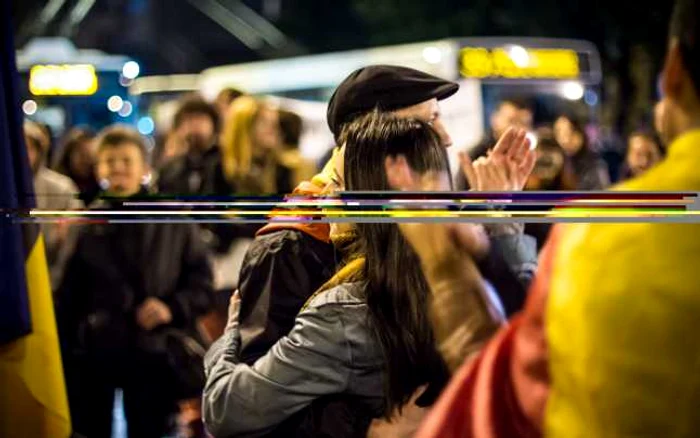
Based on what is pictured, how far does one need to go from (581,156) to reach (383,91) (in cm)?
109

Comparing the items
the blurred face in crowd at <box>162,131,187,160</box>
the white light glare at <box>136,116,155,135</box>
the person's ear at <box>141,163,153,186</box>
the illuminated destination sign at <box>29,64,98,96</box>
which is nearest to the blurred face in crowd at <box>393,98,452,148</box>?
the illuminated destination sign at <box>29,64,98,96</box>

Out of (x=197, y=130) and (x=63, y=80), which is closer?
(x=63, y=80)

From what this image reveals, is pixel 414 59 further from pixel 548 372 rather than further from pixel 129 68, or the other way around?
pixel 548 372

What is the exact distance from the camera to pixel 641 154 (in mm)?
2953

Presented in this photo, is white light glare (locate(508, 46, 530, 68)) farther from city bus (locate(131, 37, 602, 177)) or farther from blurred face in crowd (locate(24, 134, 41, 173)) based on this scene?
blurred face in crowd (locate(24, 134, 41, 173))

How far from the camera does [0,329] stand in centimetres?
335

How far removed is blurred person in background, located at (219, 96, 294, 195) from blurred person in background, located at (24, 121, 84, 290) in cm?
56

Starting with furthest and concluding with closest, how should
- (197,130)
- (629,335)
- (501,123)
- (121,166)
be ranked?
1. (197,130)
2. (121,166)
3. (501,123)
4. (629,335)

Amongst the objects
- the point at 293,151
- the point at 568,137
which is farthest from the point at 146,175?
the point at 568,137

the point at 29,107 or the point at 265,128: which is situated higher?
the point at 29,107

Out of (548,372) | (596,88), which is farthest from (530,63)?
(548,372)

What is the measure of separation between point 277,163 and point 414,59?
663mm

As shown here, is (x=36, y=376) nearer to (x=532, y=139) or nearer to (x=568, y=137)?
(x=532, y=139)

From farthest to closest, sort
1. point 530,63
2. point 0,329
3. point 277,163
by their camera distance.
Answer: point 530,63, point 277,163, point 0,329
